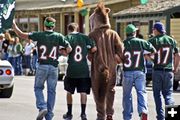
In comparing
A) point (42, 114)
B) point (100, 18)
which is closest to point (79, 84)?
point (42, 114)

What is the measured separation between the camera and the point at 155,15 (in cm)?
2998

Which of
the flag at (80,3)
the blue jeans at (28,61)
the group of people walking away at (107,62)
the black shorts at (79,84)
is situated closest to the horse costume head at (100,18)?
the group of people walking away at (107,62)

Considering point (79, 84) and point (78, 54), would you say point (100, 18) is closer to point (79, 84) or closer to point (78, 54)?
point (78, 54)

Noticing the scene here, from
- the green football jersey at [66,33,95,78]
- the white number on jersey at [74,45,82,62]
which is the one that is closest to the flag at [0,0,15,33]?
the green football jersey at [66,33,95,78]

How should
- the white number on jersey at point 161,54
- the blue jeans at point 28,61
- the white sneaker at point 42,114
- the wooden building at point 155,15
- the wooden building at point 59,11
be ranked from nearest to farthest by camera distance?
the white sneaker at point 42,114 → the white number on jersey at point 161,54 → the wooden building at point 155,15 → the blue jeans at point 28,61 → the wooden building at point 59,11

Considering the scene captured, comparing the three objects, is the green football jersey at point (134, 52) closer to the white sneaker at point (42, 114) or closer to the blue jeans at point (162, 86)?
the blue jeans at point (162, 86)

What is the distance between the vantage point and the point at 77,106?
50.0ft

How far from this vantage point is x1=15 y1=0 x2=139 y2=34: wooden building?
127ft

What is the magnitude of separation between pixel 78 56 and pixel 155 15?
18233 millimetres

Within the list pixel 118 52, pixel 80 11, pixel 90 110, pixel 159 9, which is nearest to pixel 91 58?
pixel 118 52

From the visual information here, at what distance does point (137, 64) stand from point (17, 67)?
1960 cm

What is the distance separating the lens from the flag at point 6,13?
37.6 ft

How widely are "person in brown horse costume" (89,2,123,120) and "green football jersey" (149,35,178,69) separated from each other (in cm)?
75

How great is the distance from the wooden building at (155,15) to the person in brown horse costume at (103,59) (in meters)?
15.7
